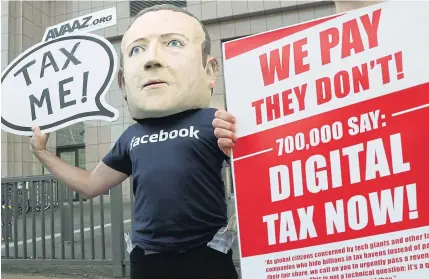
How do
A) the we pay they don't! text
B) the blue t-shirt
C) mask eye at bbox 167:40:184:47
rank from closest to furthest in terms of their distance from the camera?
the we pay they don't! text, the blue t-shirt, mask eye at bbox 167:40:184:47

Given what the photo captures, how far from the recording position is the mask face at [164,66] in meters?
1.73

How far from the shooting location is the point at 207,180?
1.70m

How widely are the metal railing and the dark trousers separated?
2398 mm

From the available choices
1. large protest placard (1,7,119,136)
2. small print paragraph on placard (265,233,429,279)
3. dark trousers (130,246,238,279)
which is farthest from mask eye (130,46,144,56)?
small print paragraph on placard (265,233,429,279)

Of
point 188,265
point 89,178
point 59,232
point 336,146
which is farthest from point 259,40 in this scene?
point 59,232

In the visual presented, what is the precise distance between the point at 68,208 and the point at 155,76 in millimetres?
3145

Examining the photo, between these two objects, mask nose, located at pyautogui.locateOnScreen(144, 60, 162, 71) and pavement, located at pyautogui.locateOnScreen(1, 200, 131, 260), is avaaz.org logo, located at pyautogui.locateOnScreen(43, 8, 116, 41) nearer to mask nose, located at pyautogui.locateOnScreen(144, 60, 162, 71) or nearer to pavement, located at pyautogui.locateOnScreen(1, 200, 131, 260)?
mask nose, located at pyautogui.locateOnScreen(144, 60, 162, 71)

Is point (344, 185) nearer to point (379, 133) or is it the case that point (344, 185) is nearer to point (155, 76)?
point (379, 133)

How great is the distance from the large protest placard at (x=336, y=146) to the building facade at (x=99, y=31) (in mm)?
8922

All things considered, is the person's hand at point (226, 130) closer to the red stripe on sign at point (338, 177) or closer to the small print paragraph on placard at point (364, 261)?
the red stripe on sign at point (338, 177)

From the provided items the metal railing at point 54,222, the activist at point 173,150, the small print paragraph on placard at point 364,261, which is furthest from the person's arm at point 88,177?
the metal railing at point 54,222

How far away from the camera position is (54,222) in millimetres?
4484

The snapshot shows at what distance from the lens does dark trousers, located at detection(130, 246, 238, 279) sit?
165 centimetres

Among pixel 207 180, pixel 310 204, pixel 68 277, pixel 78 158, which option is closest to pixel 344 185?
pixel 310 204
